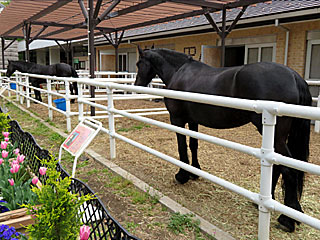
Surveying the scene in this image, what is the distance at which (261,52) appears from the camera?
9.80 meters

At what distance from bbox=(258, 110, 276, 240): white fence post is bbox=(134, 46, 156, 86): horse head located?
245 cm

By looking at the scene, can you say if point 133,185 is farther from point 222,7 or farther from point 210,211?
point 222,7

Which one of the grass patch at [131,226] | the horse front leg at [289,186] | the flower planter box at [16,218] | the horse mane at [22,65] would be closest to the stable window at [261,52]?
the horse front leg at [289,186]

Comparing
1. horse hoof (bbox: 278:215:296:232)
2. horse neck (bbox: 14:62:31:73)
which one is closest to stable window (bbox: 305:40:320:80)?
horse hoof (bbox: 278:215:296:232)

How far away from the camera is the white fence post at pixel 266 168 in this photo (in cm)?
181

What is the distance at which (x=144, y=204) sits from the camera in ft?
9.70

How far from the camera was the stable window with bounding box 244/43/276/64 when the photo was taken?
9453 mm

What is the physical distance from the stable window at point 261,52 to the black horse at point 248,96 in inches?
263

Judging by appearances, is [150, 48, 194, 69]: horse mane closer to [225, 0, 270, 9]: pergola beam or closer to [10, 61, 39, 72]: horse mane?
[225, 0, 270, 9]: pergola beam

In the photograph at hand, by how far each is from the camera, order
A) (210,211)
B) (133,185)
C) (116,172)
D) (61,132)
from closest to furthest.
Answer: (210,211) → (133,185) → (116,172) → (61,132)

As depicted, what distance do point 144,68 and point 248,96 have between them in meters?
1.78

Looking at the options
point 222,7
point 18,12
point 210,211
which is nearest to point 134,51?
point 18,12

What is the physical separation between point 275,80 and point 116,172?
222cm

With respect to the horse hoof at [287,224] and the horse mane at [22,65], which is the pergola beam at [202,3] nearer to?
the horse hoof at [287,224]
